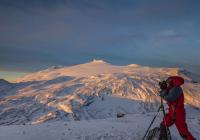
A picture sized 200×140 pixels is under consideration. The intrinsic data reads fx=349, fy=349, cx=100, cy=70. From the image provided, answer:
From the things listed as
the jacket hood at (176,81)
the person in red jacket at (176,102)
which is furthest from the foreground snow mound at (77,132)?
the jacket hood at (176,81)

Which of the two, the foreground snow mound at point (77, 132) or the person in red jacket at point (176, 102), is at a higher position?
the person in red jacket at point (176, 102)

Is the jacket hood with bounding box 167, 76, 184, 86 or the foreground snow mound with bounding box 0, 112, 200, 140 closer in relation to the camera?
the jacket hood with bounding box 167, 76, 184, 86

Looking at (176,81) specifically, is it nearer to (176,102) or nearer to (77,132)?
(176,102)

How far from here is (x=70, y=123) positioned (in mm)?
25859

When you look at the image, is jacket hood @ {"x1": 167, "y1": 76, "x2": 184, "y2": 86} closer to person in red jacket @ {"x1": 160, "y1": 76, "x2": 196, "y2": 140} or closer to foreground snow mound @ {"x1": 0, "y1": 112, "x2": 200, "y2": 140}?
person in red jacket @ {"x1": 160, "y1": 76, "x2": 196, "y2": 140}

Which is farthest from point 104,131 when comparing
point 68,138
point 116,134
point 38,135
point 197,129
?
point 197,129

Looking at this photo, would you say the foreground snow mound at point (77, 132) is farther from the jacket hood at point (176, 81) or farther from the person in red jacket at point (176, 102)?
the jacket hood at point (176, 81)

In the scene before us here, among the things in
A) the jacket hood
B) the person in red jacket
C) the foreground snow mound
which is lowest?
the foreground snow mound

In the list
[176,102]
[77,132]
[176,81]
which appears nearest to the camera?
[176,81]

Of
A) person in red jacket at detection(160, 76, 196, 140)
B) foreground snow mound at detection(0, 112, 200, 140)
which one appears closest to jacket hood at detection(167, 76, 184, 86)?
person in red jacket at detection(160, 76, 196, 140)

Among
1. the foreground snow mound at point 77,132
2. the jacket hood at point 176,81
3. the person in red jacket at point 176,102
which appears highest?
the jacket hood at point 176,81

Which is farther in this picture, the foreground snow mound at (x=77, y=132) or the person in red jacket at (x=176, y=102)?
the foreground snow mound at (x=77, y=132)

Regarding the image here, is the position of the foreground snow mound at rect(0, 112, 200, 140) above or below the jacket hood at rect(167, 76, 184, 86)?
below

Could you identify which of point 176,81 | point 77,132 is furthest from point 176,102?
point 77,132
